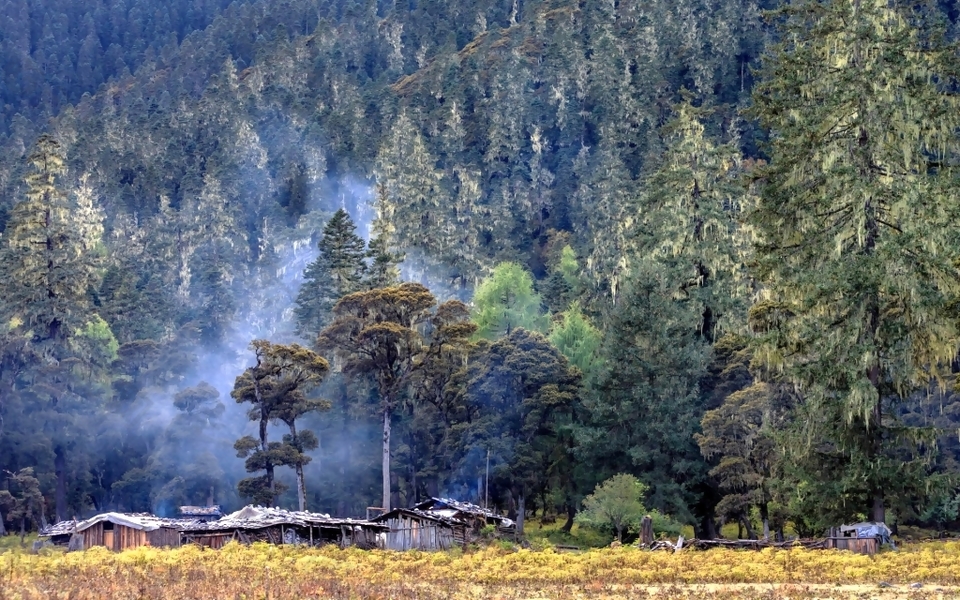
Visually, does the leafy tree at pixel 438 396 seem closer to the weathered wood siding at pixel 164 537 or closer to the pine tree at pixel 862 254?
the weathered wood siding at pixel 164 537

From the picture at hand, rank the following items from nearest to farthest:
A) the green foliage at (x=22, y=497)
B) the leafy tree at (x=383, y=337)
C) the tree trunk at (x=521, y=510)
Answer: the tree trunk at (x=521, y=510), the leafy tree at (x=383, y=337), the green foliage at (x=22, y=497)

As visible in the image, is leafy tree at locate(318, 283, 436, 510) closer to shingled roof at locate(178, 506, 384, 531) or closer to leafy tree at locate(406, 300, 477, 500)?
leafy tree at locate(406, 300, 477, 500)

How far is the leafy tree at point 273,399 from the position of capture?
200ft

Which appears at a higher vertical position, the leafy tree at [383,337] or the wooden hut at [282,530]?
the leafy tree at [383,337]

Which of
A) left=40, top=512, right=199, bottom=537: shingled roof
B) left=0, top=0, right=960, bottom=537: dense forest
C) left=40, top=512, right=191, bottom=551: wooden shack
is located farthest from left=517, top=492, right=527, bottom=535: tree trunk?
left=40, top=512, right=191, bottom=551: wooden shack

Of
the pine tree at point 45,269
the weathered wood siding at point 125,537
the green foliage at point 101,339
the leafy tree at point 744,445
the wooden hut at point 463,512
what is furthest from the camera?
the green foliage at point 101,339

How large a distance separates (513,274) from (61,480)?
110 ft

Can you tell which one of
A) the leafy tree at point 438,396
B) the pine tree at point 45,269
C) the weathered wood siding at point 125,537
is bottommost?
the weathered wood siding at point 125,537

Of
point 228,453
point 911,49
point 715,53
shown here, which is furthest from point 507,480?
point 715,53

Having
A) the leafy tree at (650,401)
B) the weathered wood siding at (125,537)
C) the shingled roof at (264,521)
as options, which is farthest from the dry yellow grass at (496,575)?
the leafy tree at (650,401)

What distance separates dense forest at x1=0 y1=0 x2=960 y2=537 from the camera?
38125mm

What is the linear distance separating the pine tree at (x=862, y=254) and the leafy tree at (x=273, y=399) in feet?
95.4

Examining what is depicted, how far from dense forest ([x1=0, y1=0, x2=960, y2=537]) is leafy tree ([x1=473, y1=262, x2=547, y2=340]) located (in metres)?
0.26

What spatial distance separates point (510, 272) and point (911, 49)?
151 feet
